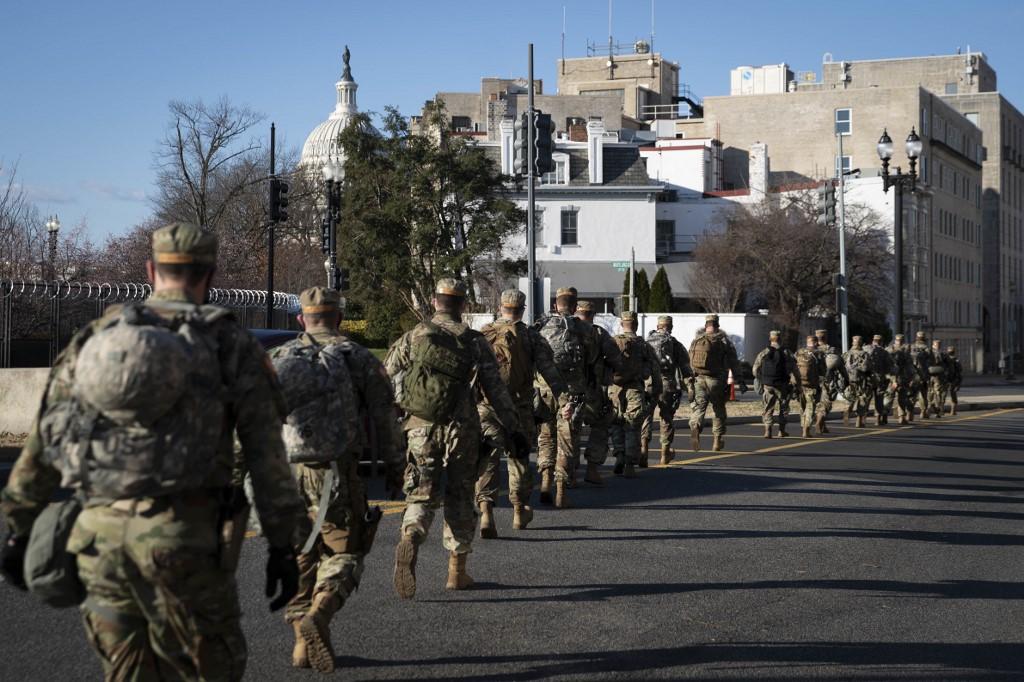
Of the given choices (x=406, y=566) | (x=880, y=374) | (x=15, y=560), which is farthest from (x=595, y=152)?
(x=15, y=560)

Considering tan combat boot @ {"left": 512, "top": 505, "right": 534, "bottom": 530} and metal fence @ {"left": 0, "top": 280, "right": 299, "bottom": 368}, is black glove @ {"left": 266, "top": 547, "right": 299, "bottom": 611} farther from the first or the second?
metal fence @ {"left": 0, "top": 280, "right": 299, "bottom": 368}

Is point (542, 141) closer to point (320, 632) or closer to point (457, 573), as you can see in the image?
point (457, 573)

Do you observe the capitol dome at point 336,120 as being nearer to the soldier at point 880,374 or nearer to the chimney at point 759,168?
the chimney at point 759,168

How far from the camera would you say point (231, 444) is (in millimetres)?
4348

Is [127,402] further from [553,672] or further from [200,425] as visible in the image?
[553,672]

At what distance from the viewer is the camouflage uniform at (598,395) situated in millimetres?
13195

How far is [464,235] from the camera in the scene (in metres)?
45.6

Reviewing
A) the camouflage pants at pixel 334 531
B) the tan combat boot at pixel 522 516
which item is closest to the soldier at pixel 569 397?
the tan combat boot at pixel 522 516

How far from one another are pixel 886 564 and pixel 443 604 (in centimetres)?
352

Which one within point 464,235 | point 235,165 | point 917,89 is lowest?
point 464,235

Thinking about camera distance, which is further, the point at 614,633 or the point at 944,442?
the point at 944,442

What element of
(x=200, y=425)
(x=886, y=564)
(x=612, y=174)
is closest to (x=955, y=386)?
(x=886, y=564)

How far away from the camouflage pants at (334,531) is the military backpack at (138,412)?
86.1 inches

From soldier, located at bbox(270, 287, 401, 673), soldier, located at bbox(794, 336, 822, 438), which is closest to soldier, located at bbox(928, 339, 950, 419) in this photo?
soldier, located at bbox(794, 336, 822, 438)
